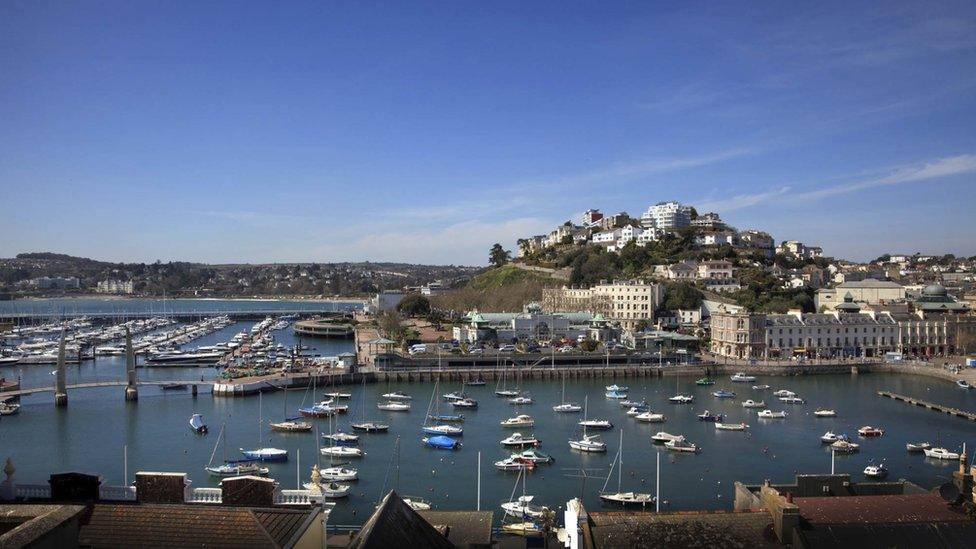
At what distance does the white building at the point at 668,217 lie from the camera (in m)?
81.9

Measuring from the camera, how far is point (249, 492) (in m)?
7.78

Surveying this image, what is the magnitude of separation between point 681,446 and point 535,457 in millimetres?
4804

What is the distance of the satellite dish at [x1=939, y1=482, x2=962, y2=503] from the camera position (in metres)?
8.85

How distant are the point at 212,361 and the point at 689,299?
105 ft

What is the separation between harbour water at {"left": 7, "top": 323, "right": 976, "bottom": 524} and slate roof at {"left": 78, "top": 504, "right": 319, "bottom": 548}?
1077 cm

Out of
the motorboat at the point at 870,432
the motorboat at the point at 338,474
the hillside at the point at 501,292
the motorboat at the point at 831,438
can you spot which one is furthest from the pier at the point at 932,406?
the hillside at the point at 501,292

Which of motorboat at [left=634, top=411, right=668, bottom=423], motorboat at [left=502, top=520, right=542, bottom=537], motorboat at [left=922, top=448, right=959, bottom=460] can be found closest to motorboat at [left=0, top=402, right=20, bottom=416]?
motorboat at [left=502, top=520, right=542, bottom=537]

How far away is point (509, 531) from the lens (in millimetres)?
15695

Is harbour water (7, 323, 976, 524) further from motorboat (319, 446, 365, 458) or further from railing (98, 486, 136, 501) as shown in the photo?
railing (98, 486, 136, 501)

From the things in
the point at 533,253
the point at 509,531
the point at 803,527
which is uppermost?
the point at 533,253

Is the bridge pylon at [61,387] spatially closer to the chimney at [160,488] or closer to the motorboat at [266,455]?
the motorboat at [266,455]

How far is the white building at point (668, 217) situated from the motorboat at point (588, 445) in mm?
58702

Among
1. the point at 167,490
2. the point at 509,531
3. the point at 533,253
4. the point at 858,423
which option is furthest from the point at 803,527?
the point at 533,253

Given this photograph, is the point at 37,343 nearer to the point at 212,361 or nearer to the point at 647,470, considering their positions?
the point at 212,361
